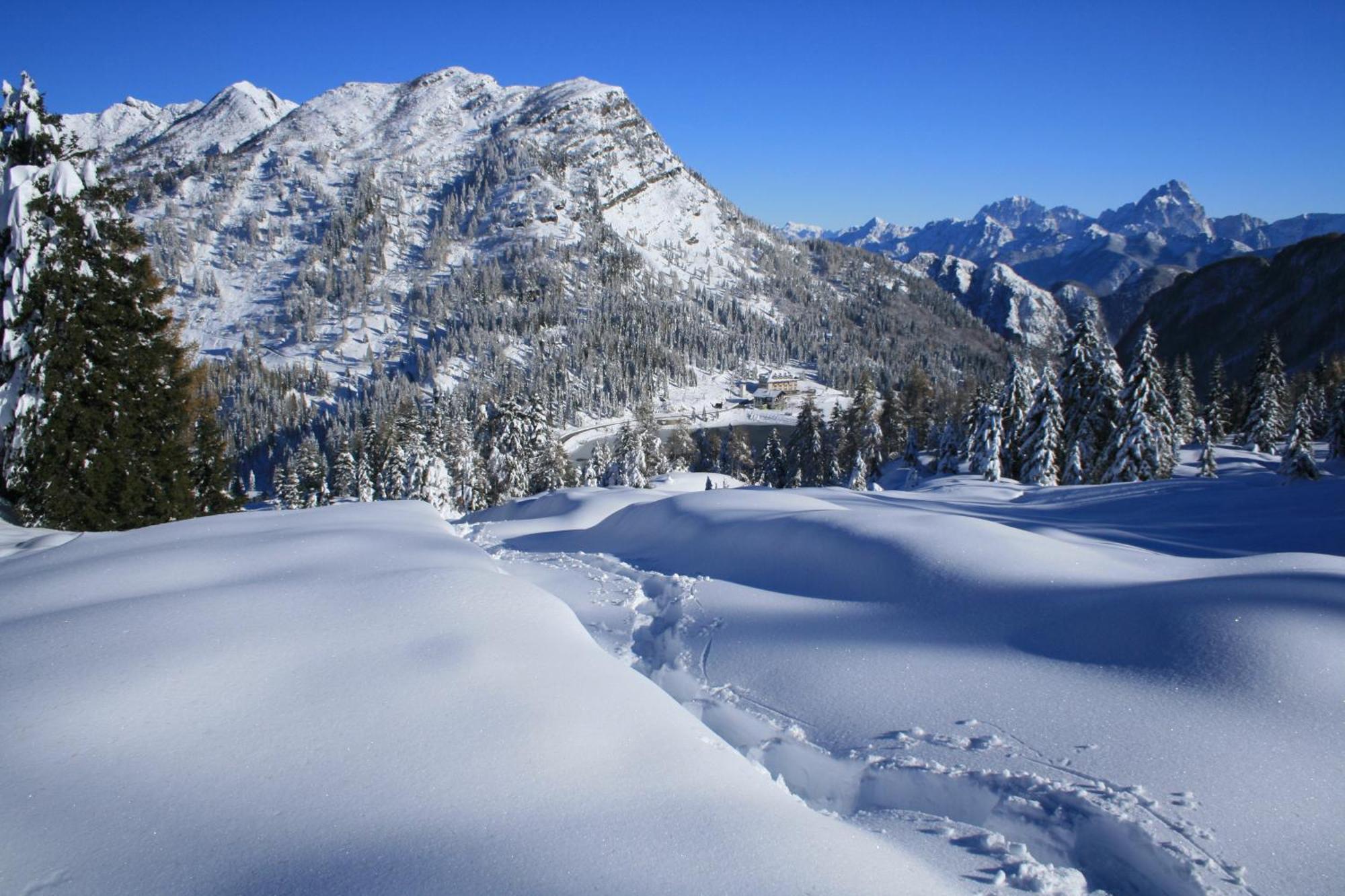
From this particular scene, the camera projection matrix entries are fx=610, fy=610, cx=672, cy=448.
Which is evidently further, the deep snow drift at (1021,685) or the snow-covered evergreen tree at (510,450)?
the snow-covered evergreen tree at (510,450)

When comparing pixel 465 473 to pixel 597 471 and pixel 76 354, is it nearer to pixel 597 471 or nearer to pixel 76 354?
pixel 597 471

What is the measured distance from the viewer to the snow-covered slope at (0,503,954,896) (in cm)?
249

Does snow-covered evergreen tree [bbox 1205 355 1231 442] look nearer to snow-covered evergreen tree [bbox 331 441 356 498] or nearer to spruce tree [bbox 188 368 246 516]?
spruce tree [bbox 188 368 246 516]

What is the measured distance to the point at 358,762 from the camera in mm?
3211

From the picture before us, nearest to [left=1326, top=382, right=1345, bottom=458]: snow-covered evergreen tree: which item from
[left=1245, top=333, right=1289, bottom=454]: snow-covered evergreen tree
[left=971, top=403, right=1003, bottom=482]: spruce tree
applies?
[left=1245, top=333, right=1289, bottom=454]: snow-covered evergreen tree

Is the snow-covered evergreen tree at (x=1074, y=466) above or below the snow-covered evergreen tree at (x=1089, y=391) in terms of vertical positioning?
below

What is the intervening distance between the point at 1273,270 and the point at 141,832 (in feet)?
594

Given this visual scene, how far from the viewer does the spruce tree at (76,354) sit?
11391 millimetres

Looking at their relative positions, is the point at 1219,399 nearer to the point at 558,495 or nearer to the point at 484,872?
the point at 558,495

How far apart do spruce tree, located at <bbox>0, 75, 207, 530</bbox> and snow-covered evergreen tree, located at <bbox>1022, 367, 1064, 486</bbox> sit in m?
33.7

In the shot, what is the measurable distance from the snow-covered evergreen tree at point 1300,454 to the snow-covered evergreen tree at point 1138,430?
405cm

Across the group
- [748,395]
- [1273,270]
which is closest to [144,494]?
[748,395]

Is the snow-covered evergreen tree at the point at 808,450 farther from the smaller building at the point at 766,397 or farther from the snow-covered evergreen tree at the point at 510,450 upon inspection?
the smaller building at the point at 766,397

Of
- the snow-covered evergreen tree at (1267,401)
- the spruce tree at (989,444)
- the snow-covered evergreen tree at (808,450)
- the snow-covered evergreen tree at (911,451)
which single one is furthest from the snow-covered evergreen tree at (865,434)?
the snow-covered evergreen tree at (1267,401)
